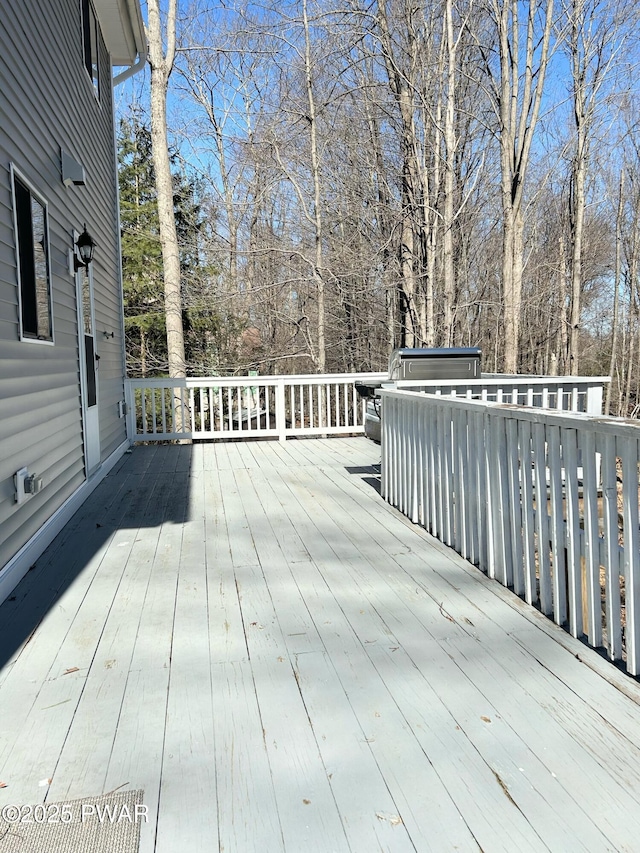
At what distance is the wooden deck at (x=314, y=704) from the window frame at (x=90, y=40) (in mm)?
4996

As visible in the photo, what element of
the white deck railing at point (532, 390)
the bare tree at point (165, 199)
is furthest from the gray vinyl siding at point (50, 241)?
the bare tree at point (165, 199)

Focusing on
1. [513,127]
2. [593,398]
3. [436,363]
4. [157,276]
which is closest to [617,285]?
[513,127]

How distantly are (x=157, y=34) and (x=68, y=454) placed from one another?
8475 mm

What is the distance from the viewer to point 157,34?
398 inches

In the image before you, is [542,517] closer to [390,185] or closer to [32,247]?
[32,247]

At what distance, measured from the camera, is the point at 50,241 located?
4.37 m

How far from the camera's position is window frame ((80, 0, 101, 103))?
19.5 ft

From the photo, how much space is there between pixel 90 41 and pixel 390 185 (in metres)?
6.79

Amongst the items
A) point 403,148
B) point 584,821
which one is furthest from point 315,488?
point 403,148

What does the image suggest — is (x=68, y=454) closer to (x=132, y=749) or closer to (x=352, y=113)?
(x=132, y=749)

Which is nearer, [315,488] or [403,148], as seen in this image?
[315,488]

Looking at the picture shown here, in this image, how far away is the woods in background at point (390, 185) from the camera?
9.84 metres

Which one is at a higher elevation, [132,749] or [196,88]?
[196,88]

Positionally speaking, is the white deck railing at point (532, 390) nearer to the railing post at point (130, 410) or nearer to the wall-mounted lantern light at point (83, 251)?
the wall-mounted lantern light at point (83, 251)
